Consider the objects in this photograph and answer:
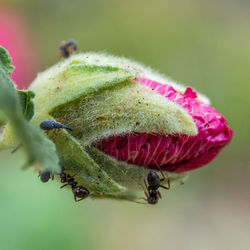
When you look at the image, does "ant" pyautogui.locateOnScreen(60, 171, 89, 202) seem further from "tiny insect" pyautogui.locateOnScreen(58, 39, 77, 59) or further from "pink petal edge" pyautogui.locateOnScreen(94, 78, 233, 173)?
"tiny insect" pyautogui.locateOnScreen(58, 39, 77, 59)

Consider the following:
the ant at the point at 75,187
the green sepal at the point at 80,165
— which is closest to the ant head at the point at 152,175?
the green sepal at the point at 80,165

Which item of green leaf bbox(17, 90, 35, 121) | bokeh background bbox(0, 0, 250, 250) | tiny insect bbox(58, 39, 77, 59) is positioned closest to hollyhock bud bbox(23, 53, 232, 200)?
green leaf bbox(17, 90, 35, 121)

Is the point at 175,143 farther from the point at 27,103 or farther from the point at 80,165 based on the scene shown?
the point at 27,103

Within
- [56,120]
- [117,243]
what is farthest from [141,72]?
[117,243]

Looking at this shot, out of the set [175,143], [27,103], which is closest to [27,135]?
[27,103]

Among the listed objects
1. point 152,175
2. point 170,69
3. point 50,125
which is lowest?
point 170,69

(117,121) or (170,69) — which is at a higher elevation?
(117,121)
